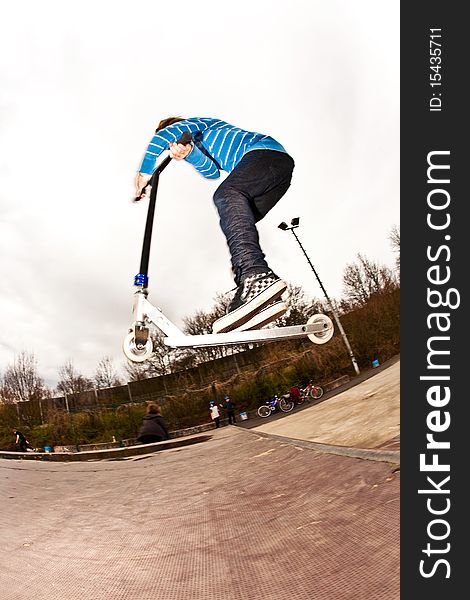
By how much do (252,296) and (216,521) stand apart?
777mm

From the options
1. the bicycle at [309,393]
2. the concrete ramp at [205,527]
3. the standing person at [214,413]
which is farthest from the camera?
the bicycle at [309,393]

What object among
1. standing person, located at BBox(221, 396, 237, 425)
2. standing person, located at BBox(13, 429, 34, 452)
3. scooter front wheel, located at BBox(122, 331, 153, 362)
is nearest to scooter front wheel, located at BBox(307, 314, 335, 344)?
standing person, located at BBox(221, 396, 237, 425)

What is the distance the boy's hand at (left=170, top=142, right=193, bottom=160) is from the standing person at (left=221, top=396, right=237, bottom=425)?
1.37 meters

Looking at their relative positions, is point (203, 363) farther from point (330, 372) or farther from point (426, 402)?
point (426, 402)

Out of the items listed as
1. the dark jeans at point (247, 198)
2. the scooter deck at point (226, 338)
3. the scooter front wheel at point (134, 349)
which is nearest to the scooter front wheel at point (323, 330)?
the scooter deck at point (226, 338)

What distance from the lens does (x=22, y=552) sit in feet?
2.73

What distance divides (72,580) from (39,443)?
85cm

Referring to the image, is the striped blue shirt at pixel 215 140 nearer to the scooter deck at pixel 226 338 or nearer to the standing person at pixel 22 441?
the scooter deck at pixel 226 338

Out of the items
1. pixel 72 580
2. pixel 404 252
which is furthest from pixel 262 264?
pixel 72 580

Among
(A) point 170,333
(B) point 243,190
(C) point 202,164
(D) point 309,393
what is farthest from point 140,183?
(D) point 309,393

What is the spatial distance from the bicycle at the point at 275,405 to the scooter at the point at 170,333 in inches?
15.4

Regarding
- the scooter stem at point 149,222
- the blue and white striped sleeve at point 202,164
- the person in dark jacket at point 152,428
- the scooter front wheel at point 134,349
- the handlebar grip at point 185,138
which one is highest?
the handlebar grip at point 185,138

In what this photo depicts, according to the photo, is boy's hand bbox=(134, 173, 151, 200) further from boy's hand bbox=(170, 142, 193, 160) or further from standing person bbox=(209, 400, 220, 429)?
standing person bbox=(209, 400, 220, 429)

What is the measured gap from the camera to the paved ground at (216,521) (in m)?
0.66
